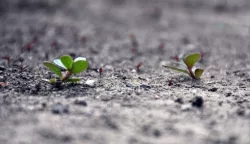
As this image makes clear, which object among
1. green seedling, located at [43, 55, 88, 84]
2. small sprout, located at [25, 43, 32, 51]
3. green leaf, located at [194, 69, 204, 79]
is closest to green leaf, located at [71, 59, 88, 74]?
green seedling, located at [43, 55, 88, 84]

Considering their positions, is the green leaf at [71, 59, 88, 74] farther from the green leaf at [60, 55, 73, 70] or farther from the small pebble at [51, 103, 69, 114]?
the small pebble at [51, 103, 69, 114]

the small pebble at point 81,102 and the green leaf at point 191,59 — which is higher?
the green leaf at point 191,59

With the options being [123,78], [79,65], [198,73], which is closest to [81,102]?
[79,65]

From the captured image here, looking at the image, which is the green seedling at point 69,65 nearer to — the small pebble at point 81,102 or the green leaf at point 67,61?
the green leaf at point 67,61

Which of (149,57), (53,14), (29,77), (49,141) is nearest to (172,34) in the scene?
(149,57)

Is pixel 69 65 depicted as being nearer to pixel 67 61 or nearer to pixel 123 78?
pixel 67 61

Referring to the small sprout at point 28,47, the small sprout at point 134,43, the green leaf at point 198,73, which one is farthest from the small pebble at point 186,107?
the small sprout at point 28,47

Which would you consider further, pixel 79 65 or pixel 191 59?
pixel 191 59

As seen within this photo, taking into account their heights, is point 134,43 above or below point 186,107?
above

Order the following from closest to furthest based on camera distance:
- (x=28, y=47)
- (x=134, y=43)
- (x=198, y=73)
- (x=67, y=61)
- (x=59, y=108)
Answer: (x=59, y=108)
(x=67, y=61)
(x=198, y=73)
(x=28, y=47)
(x=134, y=43)
